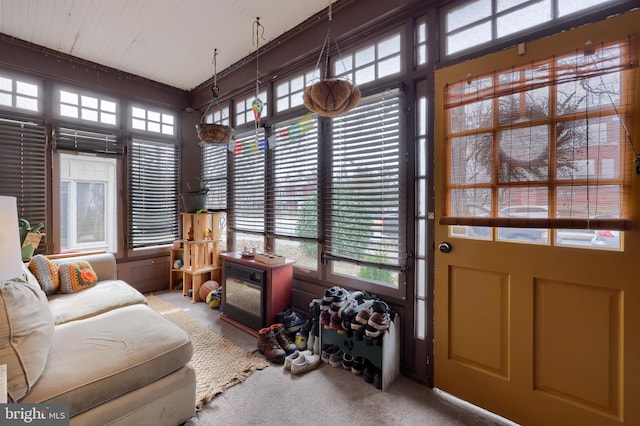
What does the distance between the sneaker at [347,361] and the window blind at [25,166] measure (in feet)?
11.9

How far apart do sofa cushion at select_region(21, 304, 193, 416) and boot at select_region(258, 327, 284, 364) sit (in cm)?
76

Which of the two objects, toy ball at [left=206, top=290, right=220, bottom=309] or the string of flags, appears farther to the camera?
toy ball at [left=206, top=290, right=220, bottom=309]

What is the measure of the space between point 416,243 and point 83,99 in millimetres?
4319

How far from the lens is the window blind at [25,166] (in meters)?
3.14

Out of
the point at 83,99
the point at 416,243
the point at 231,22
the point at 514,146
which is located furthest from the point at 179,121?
the point at 514,146

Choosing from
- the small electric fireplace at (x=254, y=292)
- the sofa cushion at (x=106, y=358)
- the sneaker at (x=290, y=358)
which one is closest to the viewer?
the sofa cushion at (x=106, y=358)

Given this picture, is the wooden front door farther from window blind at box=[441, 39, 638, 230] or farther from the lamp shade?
the lamp shade

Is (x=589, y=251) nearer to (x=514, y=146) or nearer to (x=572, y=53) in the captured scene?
(x=514, y=146)

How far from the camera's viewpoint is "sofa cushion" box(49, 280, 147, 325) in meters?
2.14

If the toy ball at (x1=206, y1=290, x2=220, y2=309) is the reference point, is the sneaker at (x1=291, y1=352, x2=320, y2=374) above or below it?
below

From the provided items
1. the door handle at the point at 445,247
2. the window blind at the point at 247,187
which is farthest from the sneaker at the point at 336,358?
the window blind at the point at 247,187

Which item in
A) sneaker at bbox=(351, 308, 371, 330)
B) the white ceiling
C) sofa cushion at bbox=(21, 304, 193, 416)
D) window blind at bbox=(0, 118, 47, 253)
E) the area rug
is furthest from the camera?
window blind at bbox=(0, 118, 47, 253)

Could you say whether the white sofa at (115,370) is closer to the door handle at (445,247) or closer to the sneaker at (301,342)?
the sneaker at (301,342)

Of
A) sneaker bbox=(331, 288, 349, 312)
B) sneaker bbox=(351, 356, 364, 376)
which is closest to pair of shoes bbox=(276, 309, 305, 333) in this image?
sneaker bbox=(331, 288, 349, 312)
